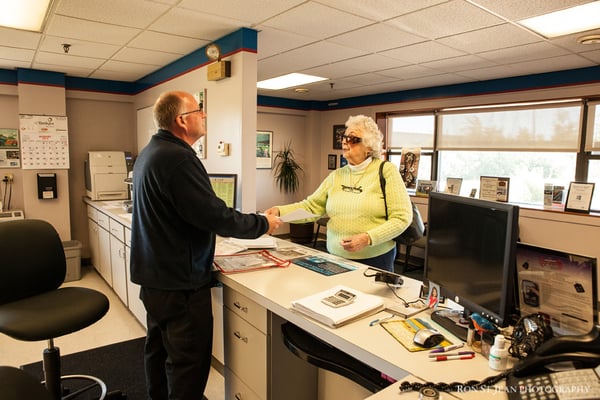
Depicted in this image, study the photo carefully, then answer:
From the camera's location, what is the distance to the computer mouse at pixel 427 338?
1249 millimetres

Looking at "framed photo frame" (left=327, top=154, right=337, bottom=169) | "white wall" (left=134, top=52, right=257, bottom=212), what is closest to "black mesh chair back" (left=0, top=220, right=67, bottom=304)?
"white wall" (left=134, top=52, right=257, bottom=212)

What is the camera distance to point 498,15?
2574 millimetres

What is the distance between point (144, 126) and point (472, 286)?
4.56 metres

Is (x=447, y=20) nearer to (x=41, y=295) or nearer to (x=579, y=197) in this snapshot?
(x=579, y=197)

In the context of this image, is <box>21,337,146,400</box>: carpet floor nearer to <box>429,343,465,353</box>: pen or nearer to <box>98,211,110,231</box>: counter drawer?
<box>98,211,110,231</box>: counter drawer

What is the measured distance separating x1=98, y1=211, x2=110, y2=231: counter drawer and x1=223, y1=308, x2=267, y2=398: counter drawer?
2.39m

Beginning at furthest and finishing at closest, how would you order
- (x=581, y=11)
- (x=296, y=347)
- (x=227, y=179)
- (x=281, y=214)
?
(x=227, y=179) < (x=581, y=11) < (x=281, y=214) < (x=296, y=347)

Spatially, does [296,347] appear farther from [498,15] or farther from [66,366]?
[498,15]

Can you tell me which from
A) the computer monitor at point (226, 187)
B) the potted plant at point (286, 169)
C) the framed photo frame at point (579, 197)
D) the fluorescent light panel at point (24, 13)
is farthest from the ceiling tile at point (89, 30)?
the framed photo frame at point (579, 197)

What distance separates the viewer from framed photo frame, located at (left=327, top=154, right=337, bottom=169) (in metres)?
6.87

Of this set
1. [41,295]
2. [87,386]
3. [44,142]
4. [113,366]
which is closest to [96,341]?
Result: [113,366]

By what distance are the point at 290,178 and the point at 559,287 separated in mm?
5917

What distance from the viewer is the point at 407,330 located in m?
1.36

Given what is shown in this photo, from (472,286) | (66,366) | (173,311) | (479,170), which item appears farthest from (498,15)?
(66,366)
